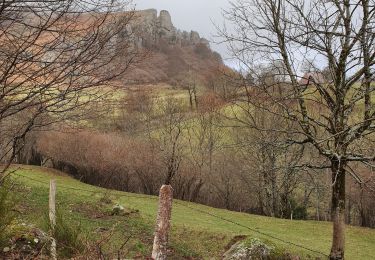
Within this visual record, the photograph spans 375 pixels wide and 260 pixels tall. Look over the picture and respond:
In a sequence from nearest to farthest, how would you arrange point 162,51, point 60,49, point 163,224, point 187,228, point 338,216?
point 60,49 < point 163,224 < point 338,216 < point 187,228 < point 162,51

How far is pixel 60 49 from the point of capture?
459 cm

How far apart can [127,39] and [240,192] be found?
88.1 feet

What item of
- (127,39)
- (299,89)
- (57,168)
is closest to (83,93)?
(127,39)

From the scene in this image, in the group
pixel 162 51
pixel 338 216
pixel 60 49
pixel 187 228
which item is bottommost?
pixel 187 228

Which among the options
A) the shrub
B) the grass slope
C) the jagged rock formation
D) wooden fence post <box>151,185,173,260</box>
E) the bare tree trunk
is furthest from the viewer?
the grass slope

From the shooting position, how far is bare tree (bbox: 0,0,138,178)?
4.26 metres

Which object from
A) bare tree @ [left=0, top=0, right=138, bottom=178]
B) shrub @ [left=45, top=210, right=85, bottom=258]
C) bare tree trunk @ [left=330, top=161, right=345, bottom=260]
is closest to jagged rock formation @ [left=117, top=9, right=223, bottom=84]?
bare tree @ [left=0, top=0, right=138, bottom=178]

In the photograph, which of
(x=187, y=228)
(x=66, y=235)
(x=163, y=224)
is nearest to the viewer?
(x=163, y=224)

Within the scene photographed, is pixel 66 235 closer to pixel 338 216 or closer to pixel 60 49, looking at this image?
pixel 60 49

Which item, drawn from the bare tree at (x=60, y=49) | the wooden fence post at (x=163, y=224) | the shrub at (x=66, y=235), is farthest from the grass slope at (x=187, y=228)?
the bare tree at (x=60, y=49)

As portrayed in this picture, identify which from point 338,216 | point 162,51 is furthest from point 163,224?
point 162,51

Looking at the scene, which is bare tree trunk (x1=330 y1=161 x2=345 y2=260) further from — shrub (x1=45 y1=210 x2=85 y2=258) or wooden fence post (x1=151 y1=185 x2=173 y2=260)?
shrub (x1=45 y1=210 x2=85 y2=258)

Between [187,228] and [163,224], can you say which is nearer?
[163,224]

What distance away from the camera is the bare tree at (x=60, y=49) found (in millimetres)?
4262
